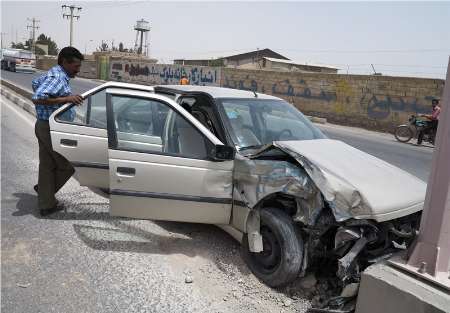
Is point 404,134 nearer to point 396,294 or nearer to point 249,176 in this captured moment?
point 249,176

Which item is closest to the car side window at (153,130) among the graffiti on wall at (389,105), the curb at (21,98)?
the curb at (21,98)

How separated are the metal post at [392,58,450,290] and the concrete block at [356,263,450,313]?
10cm

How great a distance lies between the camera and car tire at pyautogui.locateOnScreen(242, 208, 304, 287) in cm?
310

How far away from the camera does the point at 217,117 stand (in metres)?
3.93

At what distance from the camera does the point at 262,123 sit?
4.18 m

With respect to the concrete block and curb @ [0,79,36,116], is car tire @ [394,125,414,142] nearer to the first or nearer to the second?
curb @ [0,79,36,116]

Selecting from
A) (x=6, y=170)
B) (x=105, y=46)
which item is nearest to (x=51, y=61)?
(x=105, y=46)

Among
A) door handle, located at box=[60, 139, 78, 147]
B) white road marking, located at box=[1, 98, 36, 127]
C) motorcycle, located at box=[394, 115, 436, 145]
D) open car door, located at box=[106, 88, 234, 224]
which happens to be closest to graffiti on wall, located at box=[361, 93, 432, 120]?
motorcycle, located at box=[394, 115, 436, 145]

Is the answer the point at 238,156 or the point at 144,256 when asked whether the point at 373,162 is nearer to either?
the point at 238,156

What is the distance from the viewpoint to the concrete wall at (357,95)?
57.8ft

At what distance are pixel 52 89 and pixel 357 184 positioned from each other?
3.27 m

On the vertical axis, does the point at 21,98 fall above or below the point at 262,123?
below

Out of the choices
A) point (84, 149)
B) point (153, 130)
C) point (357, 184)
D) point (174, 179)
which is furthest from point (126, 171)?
point (357, 184)

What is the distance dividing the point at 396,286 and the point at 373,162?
1365mm
